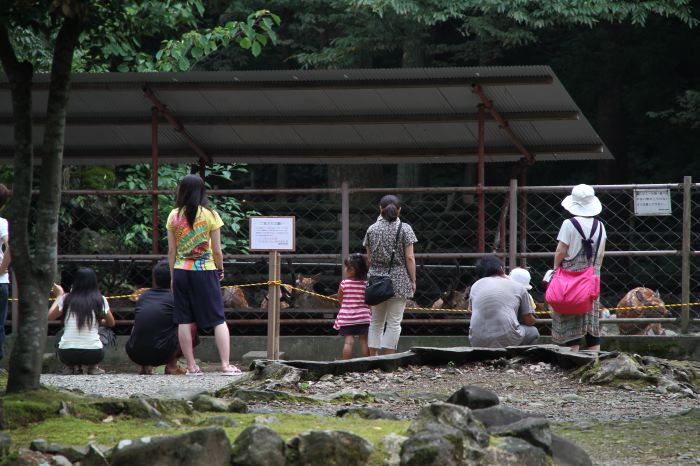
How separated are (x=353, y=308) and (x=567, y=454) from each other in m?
5.66

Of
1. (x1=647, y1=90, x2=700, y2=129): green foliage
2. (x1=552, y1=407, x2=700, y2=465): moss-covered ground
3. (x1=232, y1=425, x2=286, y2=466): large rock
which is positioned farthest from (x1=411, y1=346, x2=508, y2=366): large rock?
(x1=647, y1=90, x2=700, y2=129): green foliage

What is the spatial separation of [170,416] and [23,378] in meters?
0.87

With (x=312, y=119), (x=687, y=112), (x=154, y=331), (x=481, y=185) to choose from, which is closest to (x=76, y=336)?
(x=154, y=331)

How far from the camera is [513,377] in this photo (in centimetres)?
948

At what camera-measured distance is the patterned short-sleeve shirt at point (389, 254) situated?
1073 centimetres

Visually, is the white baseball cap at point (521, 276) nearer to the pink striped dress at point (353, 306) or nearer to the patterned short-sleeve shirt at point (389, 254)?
the patterned short-sleeve shirt at point (389, 254)

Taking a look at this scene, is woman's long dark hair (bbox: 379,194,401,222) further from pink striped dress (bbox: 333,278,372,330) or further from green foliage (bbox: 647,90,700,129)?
Result: green foliage (bbox: 647,90,700,129)

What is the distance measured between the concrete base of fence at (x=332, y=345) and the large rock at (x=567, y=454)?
20.5 ft

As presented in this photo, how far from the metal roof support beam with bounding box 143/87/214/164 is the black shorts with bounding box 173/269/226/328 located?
3400 millimetres

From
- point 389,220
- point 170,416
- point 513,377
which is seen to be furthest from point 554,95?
point 170,416

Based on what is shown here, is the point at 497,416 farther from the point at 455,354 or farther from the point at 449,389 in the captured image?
the point at 455,354

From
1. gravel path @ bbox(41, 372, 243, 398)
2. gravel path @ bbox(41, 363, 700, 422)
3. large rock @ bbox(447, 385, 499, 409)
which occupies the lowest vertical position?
gravel path @ bbox(41, 372, 243, 398)

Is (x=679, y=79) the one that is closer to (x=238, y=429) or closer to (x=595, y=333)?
(x=595, y=333)

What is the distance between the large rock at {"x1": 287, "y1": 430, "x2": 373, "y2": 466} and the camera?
5410 mm
